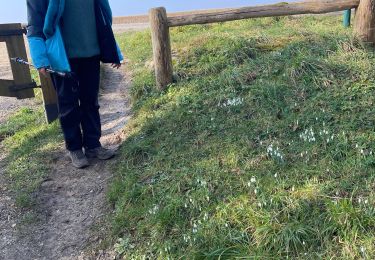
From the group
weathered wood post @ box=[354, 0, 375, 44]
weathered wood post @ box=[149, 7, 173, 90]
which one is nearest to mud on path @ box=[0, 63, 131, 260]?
weathered wood post @ box=[149, 7, 173, 90]

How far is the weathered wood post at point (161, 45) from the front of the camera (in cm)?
579

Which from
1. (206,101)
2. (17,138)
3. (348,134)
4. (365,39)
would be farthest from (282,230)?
(17,138)

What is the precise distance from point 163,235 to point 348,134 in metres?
1.90

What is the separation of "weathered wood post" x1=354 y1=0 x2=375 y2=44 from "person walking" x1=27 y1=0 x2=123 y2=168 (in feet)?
10.6

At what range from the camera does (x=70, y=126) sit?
15.2ft

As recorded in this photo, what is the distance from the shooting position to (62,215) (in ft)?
13.2

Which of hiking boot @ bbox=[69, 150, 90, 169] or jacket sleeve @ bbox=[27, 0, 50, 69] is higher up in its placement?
jacket sleeve @ bbox=[27, 0, 50, 69]

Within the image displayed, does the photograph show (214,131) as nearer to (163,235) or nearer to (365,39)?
(163,235)

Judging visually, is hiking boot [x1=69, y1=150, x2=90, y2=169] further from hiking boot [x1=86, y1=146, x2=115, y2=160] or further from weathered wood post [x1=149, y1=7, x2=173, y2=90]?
weathered wood post [x1=149, y1=7, x2=173, y2=90]

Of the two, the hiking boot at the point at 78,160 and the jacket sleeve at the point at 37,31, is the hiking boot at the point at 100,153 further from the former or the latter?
the jacket sleeve at the point at 37,31

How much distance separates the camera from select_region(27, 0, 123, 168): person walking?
412cm

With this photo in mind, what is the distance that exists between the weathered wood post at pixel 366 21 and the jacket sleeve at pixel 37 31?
3.95m

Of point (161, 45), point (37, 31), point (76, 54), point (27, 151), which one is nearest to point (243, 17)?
point (161, 45)

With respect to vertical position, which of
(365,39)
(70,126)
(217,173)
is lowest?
(217,173)
